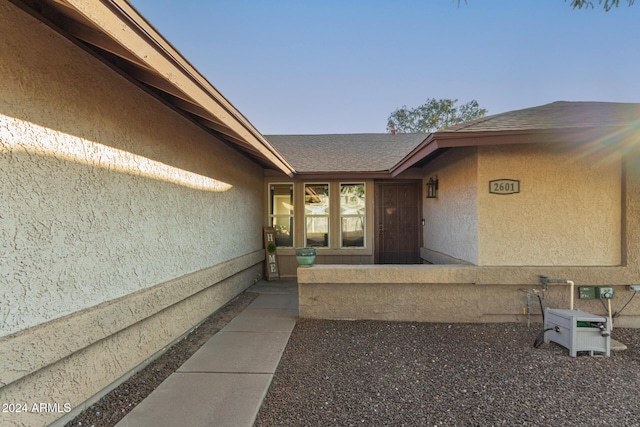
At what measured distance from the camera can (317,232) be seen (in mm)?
9117

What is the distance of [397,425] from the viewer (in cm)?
261

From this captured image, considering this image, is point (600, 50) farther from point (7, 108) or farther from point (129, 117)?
point (7, 108)

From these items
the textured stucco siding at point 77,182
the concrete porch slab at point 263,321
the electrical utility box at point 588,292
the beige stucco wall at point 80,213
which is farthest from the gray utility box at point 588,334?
the textured stucco siding at point 77,182

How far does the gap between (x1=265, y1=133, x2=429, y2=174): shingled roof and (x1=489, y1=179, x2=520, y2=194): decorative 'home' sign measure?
3716mm

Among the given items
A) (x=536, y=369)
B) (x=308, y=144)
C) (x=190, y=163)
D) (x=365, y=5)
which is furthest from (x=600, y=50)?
(x=190, y=163)

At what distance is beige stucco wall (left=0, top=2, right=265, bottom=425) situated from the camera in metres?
2.19

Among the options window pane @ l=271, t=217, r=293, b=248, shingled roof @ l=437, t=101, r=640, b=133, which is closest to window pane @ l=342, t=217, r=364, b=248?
window pane @ l=271, t=217, r=293, b=248

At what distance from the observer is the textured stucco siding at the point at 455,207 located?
17.0 ft

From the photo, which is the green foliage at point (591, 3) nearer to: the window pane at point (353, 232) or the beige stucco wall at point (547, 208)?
the beige stucco wall at point (547, 208)

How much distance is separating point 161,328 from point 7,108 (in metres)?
2.96

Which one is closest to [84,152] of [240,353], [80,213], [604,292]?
[80,213]

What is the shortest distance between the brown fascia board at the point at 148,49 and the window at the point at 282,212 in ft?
16.9

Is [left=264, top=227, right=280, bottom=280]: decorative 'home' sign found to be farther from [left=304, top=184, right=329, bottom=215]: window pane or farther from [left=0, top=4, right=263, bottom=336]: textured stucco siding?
[left=0, top=4, right=263, bottom=336]: textured stucco siding

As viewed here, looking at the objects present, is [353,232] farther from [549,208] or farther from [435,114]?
[435,114]
